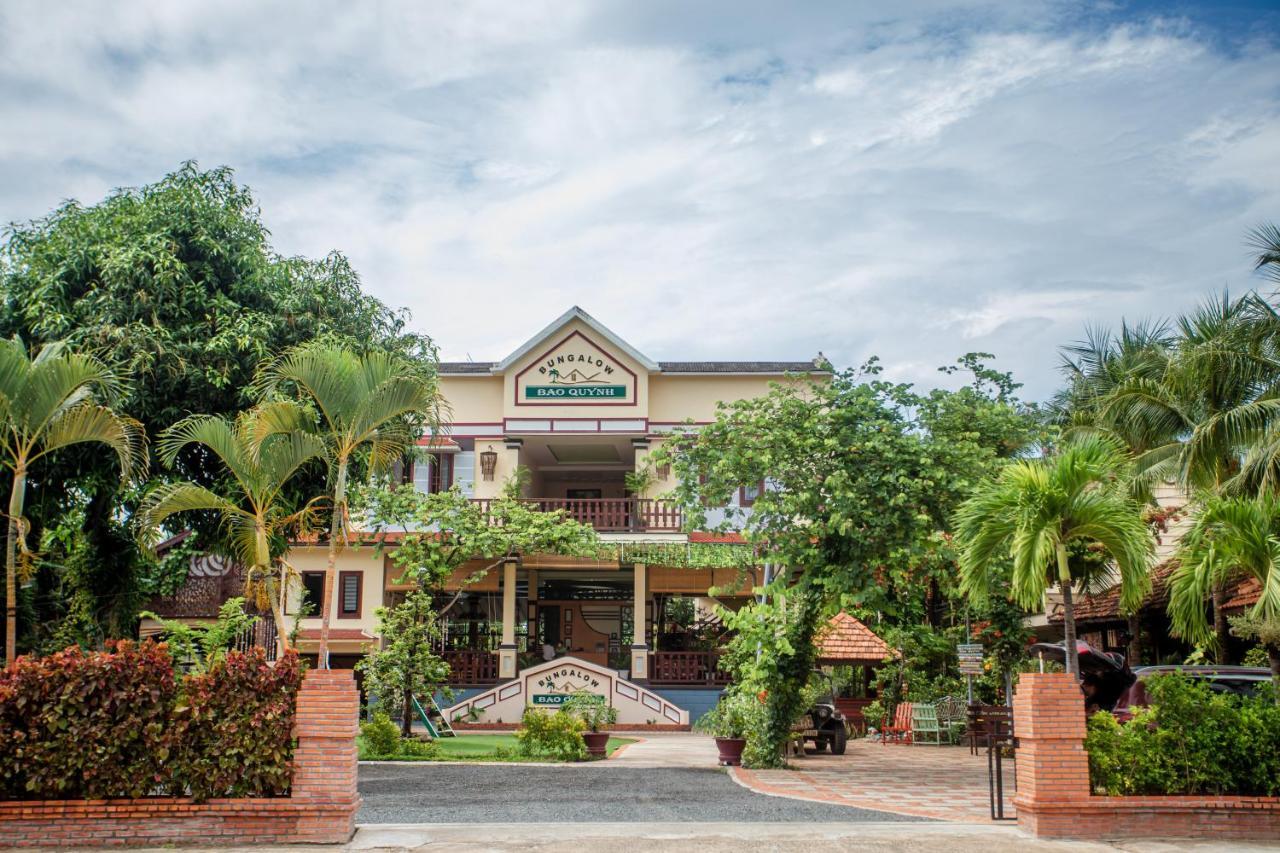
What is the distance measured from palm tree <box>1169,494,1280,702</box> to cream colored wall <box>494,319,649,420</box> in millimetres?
17393

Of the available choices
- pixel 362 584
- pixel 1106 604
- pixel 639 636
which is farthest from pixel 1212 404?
pixel 362 584

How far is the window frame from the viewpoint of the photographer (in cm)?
2877

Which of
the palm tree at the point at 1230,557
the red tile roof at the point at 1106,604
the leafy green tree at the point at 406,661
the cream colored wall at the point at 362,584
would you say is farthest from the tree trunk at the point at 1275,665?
the cream colored wall at the point at 362,584

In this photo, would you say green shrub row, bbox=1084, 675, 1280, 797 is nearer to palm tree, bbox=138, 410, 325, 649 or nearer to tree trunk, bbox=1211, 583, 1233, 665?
tree trunk, bbox=1211, 583, 1233, 665

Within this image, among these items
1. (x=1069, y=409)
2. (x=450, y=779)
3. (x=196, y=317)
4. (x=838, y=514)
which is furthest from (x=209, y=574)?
(x=1069, y=409)

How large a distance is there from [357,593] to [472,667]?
4.28 metres

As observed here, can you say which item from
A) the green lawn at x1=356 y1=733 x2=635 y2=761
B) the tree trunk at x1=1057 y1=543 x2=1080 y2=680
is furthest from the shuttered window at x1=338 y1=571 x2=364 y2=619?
the tree trunk at x1=1057 y1=543 x2=1080 y2=680

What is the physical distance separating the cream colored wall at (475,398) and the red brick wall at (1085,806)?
19874 millimetres

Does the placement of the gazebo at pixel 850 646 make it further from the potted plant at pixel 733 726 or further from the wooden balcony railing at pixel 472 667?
the wooden balcony railing at pixel 472 667

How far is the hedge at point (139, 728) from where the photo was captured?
9.46m

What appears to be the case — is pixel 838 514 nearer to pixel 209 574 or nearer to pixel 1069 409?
pixel 1069 409

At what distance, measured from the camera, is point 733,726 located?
16469 millimetres

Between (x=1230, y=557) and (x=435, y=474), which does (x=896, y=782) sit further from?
(x=435, y=474)

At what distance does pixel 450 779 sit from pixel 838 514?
20.0 ft
